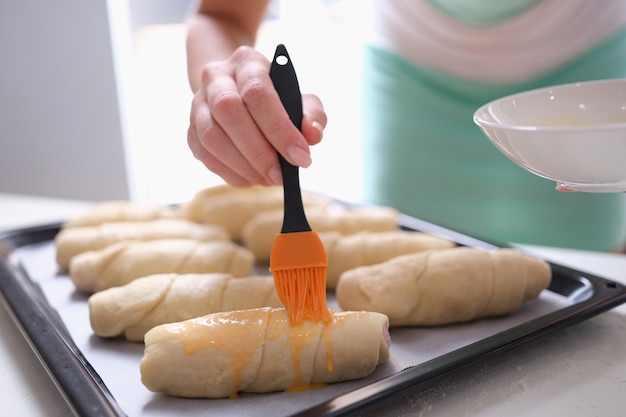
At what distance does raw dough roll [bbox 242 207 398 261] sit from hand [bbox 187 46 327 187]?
0.41 m

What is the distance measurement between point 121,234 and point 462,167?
108 centimetres

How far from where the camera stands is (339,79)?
3.86 metres

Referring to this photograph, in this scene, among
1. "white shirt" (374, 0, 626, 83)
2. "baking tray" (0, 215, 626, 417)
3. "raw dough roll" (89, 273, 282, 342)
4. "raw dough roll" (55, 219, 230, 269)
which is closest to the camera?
"baking tray" (0, 215, 626, 417)

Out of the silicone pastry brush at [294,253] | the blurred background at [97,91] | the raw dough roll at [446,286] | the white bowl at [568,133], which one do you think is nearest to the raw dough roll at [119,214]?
the raw dough roll at [446,286]

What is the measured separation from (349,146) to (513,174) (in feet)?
7.37

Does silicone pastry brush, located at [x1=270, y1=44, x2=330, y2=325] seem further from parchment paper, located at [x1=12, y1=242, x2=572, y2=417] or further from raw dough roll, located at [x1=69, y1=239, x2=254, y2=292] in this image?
raw dough roll, located at [x1=69, y1=239, x2=254, y2=292]

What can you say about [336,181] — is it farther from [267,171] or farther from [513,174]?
[267,171]

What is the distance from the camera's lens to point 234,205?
1677 millimetres

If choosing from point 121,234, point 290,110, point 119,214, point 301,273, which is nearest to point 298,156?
point 290,110

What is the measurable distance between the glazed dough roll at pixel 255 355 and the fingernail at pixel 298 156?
25 centimetres

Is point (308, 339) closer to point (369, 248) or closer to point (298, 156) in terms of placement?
point (298, 156)

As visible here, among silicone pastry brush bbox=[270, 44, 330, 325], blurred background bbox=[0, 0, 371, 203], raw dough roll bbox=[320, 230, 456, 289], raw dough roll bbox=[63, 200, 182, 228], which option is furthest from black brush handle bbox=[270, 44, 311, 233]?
blurred background bbox=[0, 0, 371, 203]

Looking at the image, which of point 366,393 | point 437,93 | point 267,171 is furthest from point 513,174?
point 366,393

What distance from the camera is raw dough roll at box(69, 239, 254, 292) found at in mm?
1275
